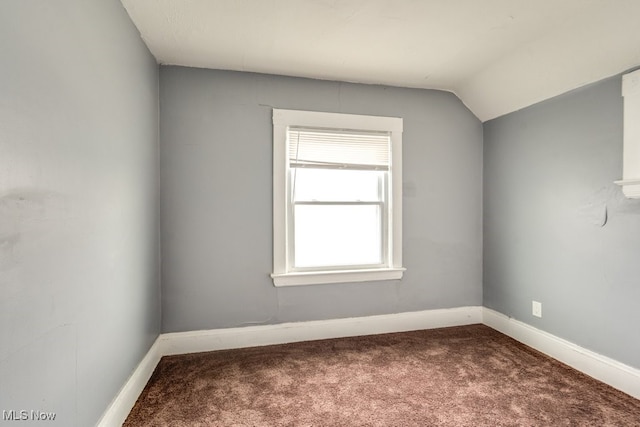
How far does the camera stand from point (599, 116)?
2320 millimetres

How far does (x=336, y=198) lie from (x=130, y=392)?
214cm

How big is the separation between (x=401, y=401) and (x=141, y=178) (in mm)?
2298

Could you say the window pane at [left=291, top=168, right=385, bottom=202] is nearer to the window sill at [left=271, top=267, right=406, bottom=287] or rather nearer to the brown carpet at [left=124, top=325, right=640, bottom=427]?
the window sill at [left=271, top=267, right=406, bottom=287]

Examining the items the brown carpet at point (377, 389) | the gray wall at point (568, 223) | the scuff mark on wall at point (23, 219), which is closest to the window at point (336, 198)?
the brown carpet at point (377, 389)

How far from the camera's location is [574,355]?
97.0 inches

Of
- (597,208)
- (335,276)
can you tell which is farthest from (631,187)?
(335,276)

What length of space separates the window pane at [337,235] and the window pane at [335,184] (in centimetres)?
9

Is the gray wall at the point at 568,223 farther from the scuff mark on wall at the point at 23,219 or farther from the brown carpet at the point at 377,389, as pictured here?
the scuff mark on wall at the point at 23,219

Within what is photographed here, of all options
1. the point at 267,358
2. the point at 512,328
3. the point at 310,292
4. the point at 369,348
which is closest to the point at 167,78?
the point at 310,292

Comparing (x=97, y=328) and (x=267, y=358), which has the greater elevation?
(x=97, y=328)

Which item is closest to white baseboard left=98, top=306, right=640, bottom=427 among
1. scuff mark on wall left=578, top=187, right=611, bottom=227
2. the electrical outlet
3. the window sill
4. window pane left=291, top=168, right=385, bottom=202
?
the electrical outlet

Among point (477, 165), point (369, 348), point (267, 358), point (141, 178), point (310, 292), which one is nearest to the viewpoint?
point (141, 178)

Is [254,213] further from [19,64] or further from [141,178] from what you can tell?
[19,64]

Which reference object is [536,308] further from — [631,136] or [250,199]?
[250,199]
